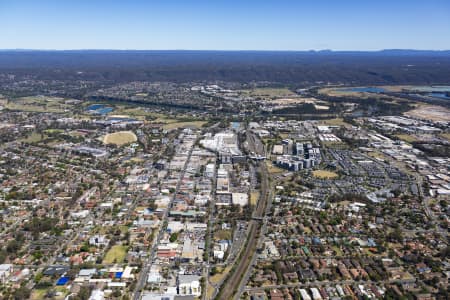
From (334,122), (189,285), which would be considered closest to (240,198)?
(189,285)

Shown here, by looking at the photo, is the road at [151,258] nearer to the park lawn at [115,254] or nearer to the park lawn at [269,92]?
the park lawn at [115,254]

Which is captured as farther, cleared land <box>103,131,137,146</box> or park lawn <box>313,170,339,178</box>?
cleared land <box>103,131,137,146</box>

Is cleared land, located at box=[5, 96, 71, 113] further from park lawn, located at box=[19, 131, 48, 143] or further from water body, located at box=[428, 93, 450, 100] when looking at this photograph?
water body, located at box=[428, 93, 450, 100]

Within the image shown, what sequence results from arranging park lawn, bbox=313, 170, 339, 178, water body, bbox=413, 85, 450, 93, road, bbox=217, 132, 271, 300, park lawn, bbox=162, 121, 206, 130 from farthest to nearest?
water body, bbox=413, 85, 450, 93 < park lawn, bbox=162, 121, 206, 130 < park lawn, bbox=313, 170, 339, 178 < road, bbox=217, 132, 271, 300

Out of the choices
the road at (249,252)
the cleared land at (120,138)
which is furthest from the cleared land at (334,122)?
the cleared land at (120,138)

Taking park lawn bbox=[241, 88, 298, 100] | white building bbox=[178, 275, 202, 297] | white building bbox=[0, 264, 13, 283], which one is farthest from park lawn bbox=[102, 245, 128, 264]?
park lawn bbox=[241, 88, 298, 100]

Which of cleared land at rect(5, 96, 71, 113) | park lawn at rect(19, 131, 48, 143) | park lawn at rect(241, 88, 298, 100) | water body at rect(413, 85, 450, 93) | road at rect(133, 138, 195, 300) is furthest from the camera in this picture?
water body at rect(413, 85, 450, 93)

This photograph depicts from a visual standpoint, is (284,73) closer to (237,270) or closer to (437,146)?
(437,146)
